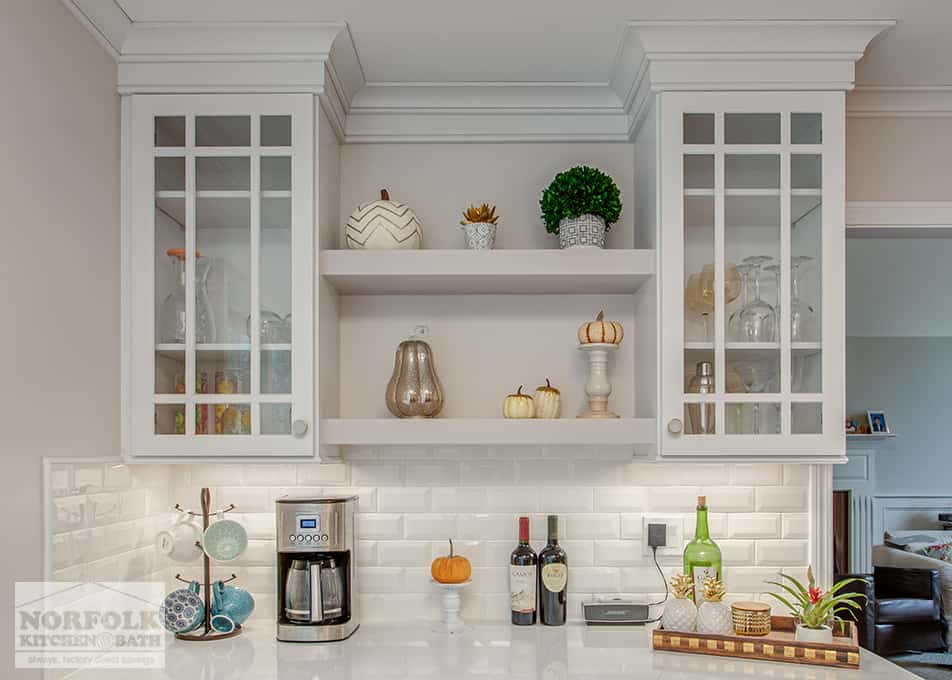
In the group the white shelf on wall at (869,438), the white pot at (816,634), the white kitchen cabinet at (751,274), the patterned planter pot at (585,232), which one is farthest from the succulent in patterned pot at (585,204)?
the white shelf on wall at (869,438)

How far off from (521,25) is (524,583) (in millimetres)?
1446

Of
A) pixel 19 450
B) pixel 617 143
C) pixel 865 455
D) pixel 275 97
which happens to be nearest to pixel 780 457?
pixel 617 143

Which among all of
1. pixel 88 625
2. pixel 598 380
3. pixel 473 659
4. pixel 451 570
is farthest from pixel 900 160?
pixel 88 625

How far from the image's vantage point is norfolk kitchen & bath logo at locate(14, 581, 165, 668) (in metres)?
1.80

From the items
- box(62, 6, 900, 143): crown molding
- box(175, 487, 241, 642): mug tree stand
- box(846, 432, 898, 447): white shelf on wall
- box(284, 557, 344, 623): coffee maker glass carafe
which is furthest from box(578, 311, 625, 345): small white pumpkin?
box(846, 432, 898, 447): white shelf on wall

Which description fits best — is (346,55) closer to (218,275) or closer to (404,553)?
(218,275)

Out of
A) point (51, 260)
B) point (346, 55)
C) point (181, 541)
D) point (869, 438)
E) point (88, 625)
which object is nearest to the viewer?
point (51, 260)

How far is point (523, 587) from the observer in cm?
250

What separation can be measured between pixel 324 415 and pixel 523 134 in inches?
38.6

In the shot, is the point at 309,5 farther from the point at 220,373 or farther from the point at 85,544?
the point at 85,544

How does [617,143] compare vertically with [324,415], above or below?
above

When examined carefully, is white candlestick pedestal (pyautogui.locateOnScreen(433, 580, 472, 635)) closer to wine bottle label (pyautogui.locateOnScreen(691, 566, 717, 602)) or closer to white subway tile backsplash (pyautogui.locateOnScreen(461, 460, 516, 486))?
white subway tile backsplash (pyautogui.locateOnScreen(461, 460, 516, 486))

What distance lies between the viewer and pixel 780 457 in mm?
2266

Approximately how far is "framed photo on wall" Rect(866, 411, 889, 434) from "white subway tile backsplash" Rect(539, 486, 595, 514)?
508cm
